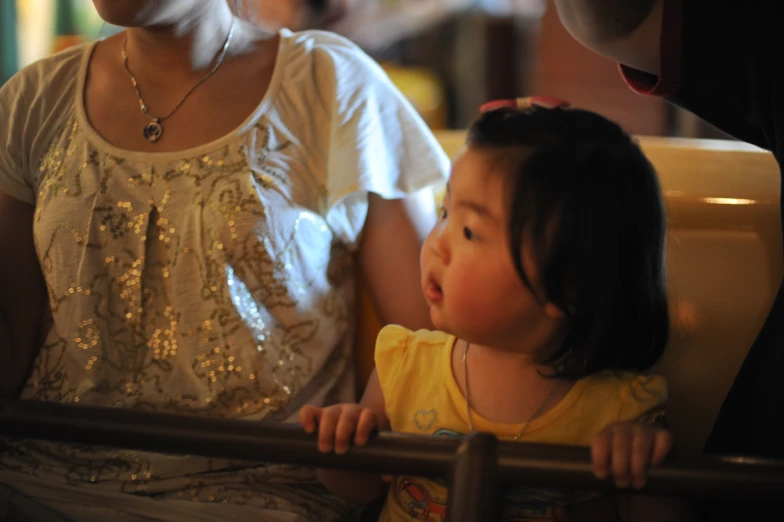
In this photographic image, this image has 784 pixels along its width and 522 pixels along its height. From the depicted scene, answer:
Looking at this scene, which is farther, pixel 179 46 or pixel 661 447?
pixel 179 46

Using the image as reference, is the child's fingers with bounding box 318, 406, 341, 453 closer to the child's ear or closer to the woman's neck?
the child's ear

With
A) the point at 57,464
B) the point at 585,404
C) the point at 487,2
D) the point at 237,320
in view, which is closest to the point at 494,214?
the point at 585,404

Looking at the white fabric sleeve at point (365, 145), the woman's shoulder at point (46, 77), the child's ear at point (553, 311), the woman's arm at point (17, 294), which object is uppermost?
the woman's shoulder at point (46, 77)

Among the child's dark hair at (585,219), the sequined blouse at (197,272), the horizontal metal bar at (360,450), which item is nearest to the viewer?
the horizontal metal bar at (360,450)

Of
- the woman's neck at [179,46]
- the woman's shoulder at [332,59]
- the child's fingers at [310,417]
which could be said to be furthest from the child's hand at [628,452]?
the woman's neck at [179,46]

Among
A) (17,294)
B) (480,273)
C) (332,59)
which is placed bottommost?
(17,294)

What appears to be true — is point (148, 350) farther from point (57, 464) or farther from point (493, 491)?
point (493, 491)

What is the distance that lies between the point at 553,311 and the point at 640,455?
0.17 meters

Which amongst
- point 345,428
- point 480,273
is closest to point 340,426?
point 345,428

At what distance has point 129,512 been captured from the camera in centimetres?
97

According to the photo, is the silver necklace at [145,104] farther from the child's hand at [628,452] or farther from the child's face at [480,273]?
the child's hand at [628,452]

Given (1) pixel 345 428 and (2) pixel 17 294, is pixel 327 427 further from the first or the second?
(2) pixel 17 294

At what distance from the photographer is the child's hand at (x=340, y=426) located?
704 millimetres

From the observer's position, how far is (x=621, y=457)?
2.20ft
